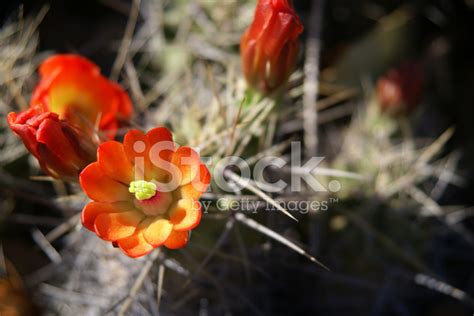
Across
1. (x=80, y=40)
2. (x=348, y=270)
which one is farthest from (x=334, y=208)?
(x=80, y=40)

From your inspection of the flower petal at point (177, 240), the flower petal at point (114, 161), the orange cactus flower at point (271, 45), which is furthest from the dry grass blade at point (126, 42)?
the flower petal at point (177, 240)

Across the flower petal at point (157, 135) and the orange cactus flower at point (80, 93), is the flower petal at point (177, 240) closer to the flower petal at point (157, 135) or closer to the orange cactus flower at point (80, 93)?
the flower petal at point (157, 135)

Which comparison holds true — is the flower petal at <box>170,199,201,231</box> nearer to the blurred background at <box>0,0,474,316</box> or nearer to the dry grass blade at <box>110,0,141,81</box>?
the blurred background at <box>0,0,474,316</box>

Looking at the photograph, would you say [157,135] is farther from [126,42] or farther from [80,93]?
[126,42]

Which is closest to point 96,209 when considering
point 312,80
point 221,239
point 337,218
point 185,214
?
point 185,214

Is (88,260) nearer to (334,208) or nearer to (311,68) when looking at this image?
(334,208)

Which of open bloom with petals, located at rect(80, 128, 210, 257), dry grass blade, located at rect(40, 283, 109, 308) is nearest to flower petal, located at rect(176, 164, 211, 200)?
open bloom with petals, located at rect(80, 128, 210, 257)

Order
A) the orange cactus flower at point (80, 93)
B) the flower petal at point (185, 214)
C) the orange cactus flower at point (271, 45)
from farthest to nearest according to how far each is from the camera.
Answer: the orange cactus flower at point (80, 93) < the orange cactus flower at point (271, 45) < the flower petal at point (185, 214)
